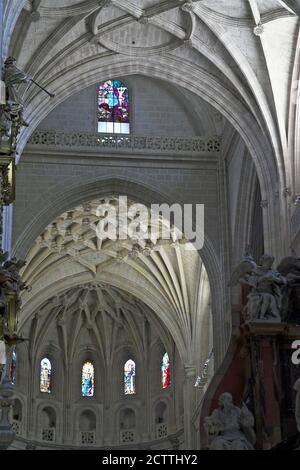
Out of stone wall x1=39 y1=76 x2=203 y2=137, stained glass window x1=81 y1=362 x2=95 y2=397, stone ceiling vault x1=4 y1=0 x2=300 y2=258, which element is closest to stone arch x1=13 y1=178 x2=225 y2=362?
stone wall x1=39 y1=76 x2=203 y2=137

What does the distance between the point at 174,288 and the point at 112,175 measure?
6427 millimetres

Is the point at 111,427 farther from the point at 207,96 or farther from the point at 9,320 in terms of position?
the point at 9,320

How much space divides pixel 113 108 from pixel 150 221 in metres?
3.87

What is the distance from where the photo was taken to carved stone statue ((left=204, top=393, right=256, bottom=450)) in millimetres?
10359

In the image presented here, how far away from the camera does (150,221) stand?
97.5ft

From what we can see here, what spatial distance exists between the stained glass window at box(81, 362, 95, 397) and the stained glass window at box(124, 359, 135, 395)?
111 cm

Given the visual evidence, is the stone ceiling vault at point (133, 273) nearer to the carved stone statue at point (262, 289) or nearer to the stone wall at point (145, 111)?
the stone wall at point (145, 111)

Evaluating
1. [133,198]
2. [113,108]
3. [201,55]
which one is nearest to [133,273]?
[133,198]

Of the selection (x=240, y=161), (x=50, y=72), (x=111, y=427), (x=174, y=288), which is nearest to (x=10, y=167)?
A: (x=50, y=72)

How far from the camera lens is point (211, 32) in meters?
22.0

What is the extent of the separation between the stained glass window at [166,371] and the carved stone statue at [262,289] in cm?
2286

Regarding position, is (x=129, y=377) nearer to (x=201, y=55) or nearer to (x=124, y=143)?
(x=124, y=143)
